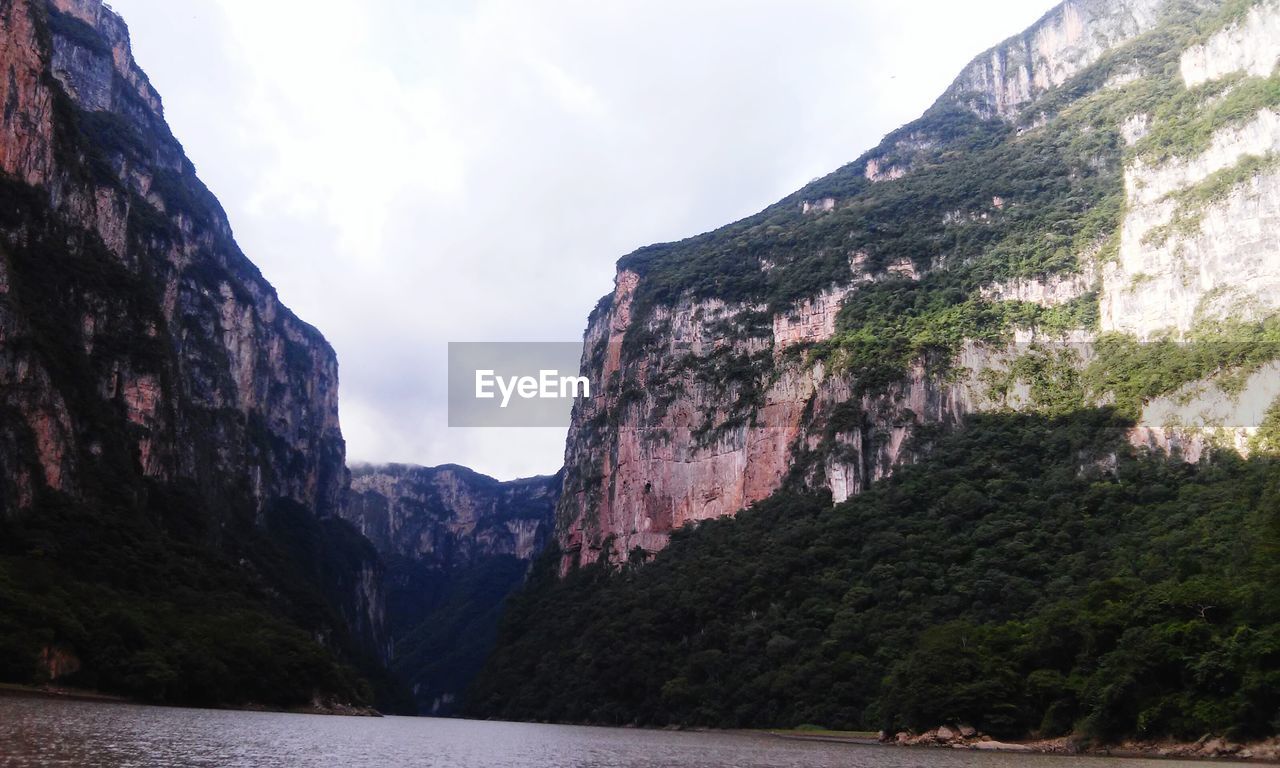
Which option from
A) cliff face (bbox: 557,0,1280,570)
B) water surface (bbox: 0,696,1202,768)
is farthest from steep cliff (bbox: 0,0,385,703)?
cliff face (bbox: 557,0,1280,570)

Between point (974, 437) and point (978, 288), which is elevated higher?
point (978, 288)

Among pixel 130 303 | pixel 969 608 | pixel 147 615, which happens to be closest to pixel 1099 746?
pixel 969 608

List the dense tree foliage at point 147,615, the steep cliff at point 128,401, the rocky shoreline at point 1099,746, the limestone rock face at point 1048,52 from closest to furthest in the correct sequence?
the rocky shoreline at point 1099,746, the dense tree foliage at point 147,615, the steep cliff at point 128,401, the limestone rock face at point 1048,52

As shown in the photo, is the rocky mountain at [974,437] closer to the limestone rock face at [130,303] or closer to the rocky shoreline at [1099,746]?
the rocky shoreline at [1099,746]

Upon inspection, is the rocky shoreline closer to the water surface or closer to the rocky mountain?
the rocky mountain

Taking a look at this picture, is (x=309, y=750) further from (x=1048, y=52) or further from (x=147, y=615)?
(x=1048, y=52)

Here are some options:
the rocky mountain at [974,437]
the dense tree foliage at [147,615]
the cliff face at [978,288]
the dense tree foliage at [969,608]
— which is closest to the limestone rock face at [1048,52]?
the cliff face at [978,288]
